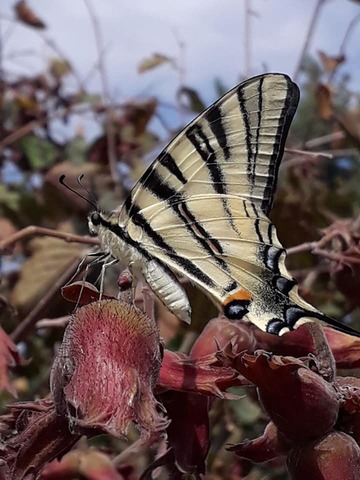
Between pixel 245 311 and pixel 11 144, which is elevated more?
pixel 245 311

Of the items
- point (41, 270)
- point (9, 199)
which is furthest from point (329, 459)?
point (9, 199)

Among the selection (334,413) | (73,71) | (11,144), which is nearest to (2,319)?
(334,413)

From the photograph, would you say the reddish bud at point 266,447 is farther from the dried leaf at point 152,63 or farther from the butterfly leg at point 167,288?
the dried leaf at point 152,63

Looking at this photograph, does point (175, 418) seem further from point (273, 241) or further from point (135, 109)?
point (135, 109)

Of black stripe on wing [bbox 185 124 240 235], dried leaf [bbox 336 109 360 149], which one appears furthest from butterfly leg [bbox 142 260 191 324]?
dried leaf [bbox 336 109 360 149]

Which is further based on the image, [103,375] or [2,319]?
[2,319]
